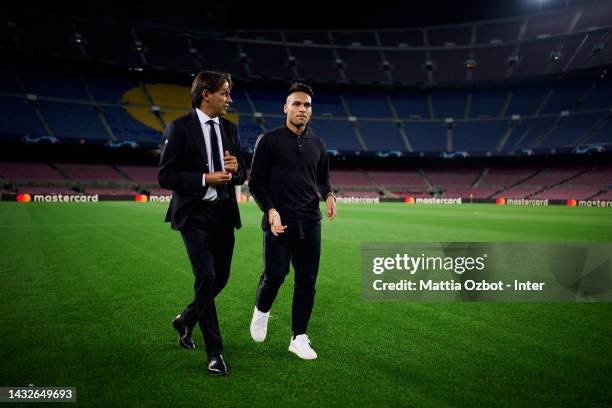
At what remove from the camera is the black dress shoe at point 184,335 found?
437cm

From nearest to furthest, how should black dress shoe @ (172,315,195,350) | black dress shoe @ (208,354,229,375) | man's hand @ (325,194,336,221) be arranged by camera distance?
black dress shoe @ (208,354,229,375)
black dress shoe @ (172,315,195,350)
man's hand @ (325,194,336,221)

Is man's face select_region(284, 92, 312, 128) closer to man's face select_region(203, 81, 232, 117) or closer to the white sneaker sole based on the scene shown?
man's face select_region(203, 81, 232, 117)

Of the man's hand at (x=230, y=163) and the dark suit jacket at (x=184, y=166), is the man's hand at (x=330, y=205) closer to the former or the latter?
the dark suit jacket at (x=184, y=166)

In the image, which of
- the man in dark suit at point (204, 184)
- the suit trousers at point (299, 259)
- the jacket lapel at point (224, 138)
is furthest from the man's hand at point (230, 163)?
Result: the suit trousers at point (299, 259)

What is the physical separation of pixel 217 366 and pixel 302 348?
80 centimetres

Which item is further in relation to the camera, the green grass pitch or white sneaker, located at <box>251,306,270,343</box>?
white sneaker, located at <box>251,306,270,343</box>

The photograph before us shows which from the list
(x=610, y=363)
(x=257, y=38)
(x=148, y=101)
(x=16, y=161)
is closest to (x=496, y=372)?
(x=610, y=363)

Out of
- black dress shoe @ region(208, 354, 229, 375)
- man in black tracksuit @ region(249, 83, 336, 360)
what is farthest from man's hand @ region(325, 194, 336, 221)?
black dress shoe @ region(208, 354, 229, 375)

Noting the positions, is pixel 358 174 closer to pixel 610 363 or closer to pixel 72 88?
pixel 72 88

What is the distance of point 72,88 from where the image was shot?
51812mm

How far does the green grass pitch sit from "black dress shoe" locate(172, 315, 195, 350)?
121mm

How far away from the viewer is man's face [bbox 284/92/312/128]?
163 inches

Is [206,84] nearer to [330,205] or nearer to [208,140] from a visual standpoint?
[208,140]

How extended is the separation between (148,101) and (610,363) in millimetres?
57005
